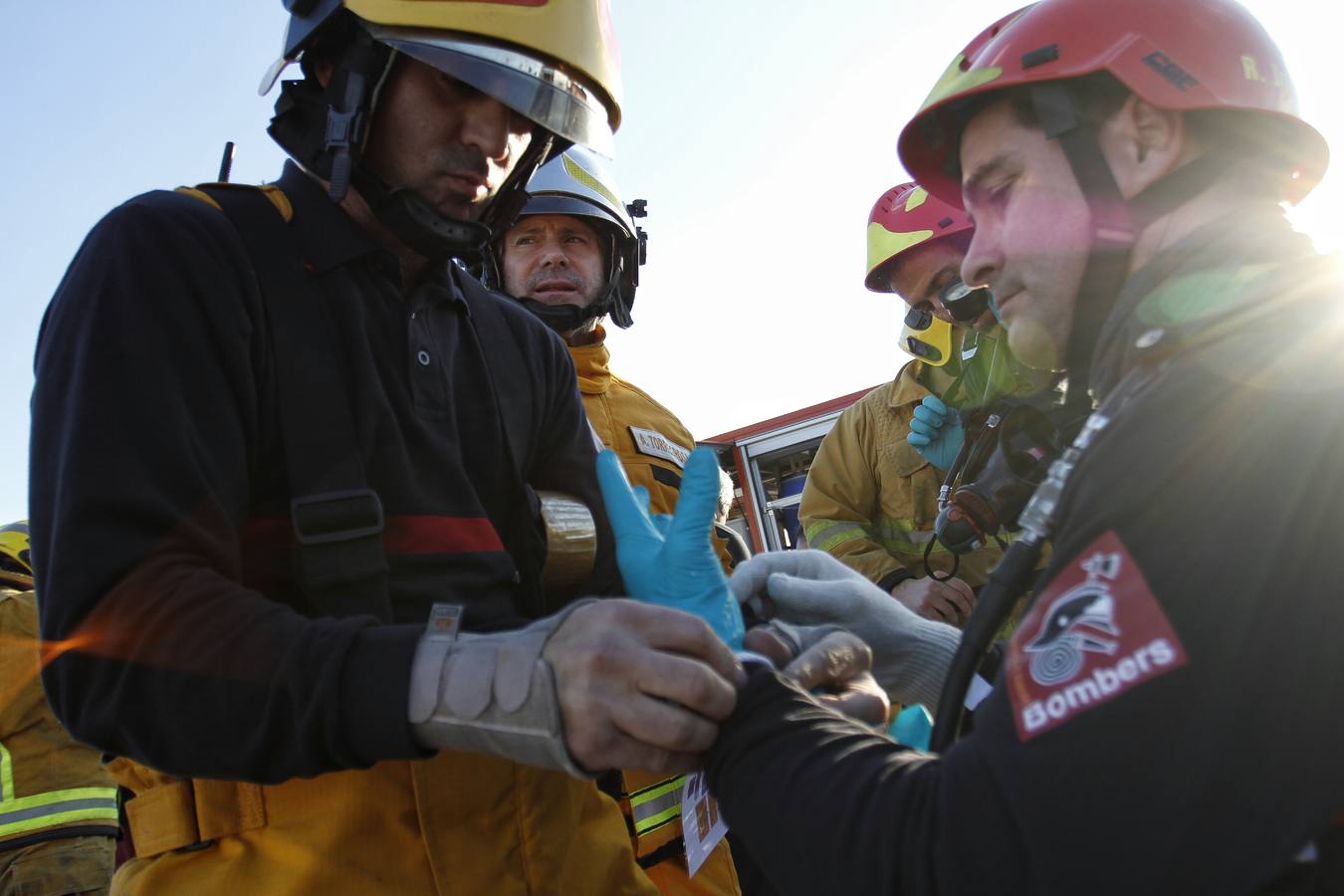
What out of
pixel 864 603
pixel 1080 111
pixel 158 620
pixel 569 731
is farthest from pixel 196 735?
pixel 1080 111

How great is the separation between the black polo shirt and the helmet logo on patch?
0.83 metres

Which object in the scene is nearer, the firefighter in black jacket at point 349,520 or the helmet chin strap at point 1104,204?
the firefighter in black jacket at point 349,520

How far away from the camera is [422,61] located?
1.84 meters

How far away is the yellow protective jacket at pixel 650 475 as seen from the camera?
94.0 inches

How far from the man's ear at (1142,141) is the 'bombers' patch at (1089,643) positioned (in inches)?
32.2

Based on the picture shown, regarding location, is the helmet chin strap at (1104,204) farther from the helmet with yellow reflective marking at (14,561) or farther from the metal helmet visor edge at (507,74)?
the helmet with yellow reflective marking at (14,561)

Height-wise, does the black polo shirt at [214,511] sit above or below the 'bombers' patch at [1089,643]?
above

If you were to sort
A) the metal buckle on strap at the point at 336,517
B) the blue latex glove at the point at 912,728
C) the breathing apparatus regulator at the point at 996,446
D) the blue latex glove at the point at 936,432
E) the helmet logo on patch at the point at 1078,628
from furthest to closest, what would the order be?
the blue latex glove at the point at 936,432 → the breathing apparatus regulator at the point at 996,446 → the blue latex glove at the point at 912,728 → the metal buckle on strap at the point at 336,517 → the helmet logo on patch at the point at 1078,628

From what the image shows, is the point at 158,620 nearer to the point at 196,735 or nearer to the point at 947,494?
the point at 196,735

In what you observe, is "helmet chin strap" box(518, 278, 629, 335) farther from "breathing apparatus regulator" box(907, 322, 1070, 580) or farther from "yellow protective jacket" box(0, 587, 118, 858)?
"yellow protective jacket" box(0, 587, 118, 858)

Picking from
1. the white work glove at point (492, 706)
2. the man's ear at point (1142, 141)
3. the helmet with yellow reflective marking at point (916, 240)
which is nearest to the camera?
the white work glove at point (492, 706)

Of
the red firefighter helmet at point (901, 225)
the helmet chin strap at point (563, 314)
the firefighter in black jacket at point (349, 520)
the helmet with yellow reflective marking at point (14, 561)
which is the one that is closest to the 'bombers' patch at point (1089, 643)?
the firefighter in black jacket at point (349, 520)

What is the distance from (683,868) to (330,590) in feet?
4.74

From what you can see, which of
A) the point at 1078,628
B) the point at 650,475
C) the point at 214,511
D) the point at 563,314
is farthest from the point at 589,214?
the point at 1078,628
